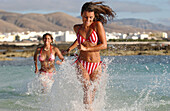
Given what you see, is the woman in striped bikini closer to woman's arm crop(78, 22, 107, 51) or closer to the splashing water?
woman's arm crop(78, 22, 107, 51)

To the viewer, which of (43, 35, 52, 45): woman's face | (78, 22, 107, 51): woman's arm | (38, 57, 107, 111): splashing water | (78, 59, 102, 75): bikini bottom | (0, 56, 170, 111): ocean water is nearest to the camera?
(78, 22, 107, 51): woman's arm

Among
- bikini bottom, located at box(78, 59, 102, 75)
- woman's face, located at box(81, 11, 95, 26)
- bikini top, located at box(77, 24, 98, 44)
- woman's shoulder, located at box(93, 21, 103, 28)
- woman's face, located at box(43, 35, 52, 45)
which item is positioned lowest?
bikini bottom, located at box(78, 59, 102, 75)

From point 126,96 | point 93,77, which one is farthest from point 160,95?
point 93,77

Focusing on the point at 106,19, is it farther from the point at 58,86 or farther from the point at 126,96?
the point at 126,96

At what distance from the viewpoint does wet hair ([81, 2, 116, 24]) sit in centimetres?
528

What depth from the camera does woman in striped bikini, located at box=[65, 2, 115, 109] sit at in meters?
5.27

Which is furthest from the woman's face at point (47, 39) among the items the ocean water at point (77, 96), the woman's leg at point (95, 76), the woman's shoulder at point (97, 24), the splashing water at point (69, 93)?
the woman's shoulder at point (97, 24)

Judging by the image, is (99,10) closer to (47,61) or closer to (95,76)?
(95,76)

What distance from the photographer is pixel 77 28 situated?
5.52 meters

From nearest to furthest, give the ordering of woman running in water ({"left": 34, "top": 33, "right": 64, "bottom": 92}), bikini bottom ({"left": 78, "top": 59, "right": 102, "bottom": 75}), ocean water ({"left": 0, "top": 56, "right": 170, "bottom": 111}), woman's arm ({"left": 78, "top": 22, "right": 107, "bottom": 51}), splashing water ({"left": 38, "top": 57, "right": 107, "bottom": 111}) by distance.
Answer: woman's arm ({"left": 78, "top": 22, "right": 107, "bottom": 51}), bikini bottom ({"left": 78, "top": 59, "right": 102, "bottom": 75}), splashing water ({"left": 38, "top": 57, "right": 107, "bottom": 111}), ocean water ({"left": 0, "top": 56, "right": 170, "bottom": 111}), woman running in water ({"left": 34, "top": 33, "right": 64, "bottom": 92})

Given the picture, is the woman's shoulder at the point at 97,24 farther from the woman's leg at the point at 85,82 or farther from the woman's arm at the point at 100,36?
the woman's leg at the point at 85,82

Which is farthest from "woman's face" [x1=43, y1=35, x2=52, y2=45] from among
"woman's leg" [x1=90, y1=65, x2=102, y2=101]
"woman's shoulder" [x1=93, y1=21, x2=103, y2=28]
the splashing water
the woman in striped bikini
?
"woman's shoulder" [x1=93, y1=21, x2=103, y2=28]

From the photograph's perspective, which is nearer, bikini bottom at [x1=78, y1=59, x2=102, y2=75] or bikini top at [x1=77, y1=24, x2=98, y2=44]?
bikini top at [x1=77, y1=24, x2=98, y2=44]

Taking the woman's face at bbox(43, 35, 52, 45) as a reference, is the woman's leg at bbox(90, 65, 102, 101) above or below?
below
